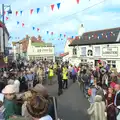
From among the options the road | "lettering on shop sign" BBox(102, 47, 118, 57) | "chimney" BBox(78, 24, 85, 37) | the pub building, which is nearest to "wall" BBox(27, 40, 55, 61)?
"chimney" BBox(78, 24, 85, 37)

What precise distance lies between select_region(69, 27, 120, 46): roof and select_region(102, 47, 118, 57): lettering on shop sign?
0.94 m

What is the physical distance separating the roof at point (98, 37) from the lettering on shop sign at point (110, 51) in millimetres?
943

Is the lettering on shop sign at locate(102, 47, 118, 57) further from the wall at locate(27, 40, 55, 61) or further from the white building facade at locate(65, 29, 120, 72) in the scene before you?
the wall at locate(27, 40, 55, 61)

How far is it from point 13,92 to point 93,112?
12.4 feet

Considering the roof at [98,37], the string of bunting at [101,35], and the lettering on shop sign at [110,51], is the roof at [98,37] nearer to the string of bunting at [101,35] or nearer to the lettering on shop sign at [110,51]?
the string of bunting at [101,35]

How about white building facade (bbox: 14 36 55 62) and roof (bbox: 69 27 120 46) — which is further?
white building facade (bbox: 14 36 55 62)

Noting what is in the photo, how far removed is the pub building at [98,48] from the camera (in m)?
46.6

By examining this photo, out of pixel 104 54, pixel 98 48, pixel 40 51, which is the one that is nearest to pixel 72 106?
pixel 104 54

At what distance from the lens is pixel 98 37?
51.8 meters

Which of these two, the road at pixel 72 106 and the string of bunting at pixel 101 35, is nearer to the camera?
the road at pixel 72 106

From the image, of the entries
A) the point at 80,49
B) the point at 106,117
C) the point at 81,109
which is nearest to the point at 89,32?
the point at 80,49

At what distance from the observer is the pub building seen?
46.6 meters

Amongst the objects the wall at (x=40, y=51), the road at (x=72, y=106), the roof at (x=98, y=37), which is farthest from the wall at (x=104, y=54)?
the wall at (x=40, y=51)

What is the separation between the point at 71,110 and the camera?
13.4 meters
